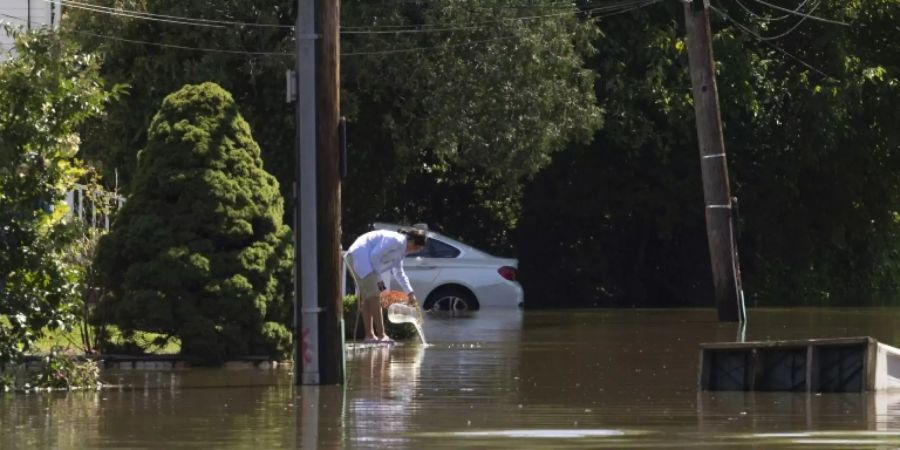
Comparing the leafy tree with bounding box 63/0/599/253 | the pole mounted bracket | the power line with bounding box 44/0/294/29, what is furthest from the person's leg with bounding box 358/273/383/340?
the power line with bounding box 44/0/294/29

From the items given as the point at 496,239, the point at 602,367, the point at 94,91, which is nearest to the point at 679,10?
the point at 496,239

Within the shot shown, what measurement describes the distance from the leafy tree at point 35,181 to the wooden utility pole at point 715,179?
40.0 ft

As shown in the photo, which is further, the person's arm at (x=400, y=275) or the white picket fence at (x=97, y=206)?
the person's arm at (x=400, y=275)

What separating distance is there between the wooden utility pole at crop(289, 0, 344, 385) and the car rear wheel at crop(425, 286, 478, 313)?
56.1 feet

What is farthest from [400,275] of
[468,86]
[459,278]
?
[468,86]

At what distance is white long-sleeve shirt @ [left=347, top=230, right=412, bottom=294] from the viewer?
808 inches

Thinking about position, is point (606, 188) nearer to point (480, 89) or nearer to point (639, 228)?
point (639, 228)

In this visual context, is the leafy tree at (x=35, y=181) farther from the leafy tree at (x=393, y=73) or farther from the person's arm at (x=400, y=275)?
the leafy tree at (x=393, y=73)

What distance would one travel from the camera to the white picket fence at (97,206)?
63.8 ft

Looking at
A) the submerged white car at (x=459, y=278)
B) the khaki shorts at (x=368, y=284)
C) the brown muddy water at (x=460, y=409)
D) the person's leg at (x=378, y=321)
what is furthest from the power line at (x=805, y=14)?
the khaki shorts at (x=368, y=284)

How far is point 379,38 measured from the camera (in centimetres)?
3216

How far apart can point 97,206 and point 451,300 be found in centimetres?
1282

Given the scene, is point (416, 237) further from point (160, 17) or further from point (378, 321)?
point (160, 17)

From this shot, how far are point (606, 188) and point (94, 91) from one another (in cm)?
2638
